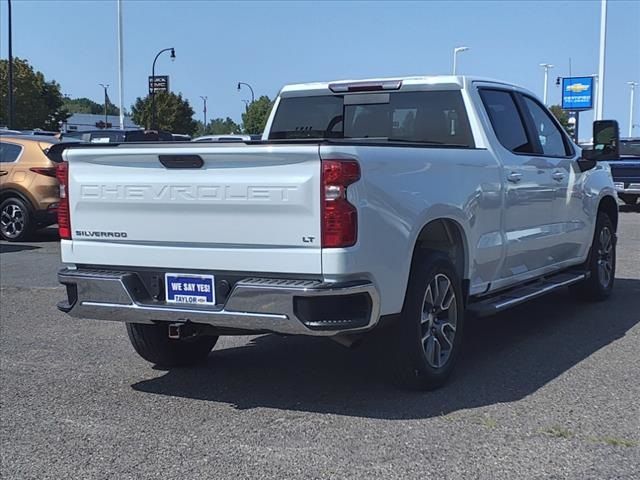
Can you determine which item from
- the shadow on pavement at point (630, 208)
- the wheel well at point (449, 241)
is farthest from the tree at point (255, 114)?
the wheel well at point (449, 241)

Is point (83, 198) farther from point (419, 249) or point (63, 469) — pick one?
point (419, 249)

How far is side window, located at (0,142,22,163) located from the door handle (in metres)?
9.82

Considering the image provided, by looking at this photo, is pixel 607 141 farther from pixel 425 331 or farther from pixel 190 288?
pixel 190 288

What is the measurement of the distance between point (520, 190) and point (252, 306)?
2769mm

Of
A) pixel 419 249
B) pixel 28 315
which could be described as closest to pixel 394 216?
pixel 419 249

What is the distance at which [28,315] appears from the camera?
8062 millimetres

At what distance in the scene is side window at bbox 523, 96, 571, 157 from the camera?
7257 millimetres

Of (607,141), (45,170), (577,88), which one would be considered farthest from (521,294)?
(577,88)

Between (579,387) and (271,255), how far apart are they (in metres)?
2.29

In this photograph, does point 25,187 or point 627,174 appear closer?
point 25,187

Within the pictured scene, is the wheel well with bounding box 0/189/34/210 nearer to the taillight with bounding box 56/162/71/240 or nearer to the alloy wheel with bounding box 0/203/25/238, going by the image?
the alloy wheel with bounding box 0/203/25/238

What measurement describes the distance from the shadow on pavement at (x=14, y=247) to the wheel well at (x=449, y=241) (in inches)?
351

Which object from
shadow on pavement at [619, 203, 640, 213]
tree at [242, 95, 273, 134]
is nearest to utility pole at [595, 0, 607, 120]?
shadow on pavement at [619, 203, 640, 213]

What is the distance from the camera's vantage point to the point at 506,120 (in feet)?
22.0
